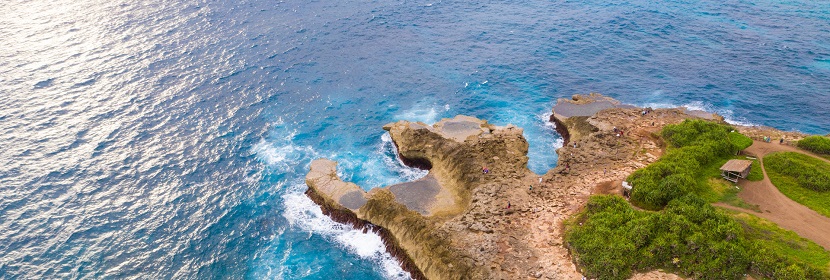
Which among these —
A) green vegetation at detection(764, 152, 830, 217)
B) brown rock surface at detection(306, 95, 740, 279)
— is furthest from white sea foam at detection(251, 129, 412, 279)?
green vegetation at detection(764, 152, 830, 217)

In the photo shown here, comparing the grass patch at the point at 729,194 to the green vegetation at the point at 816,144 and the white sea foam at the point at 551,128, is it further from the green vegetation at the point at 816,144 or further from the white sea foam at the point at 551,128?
the white sea foam at the point at 551,128

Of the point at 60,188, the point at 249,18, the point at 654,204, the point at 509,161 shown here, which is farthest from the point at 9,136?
the point at 654,204

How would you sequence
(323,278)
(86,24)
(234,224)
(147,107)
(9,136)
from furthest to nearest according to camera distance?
(86,24), (147,107), (9,136), (234,224), (323,278)

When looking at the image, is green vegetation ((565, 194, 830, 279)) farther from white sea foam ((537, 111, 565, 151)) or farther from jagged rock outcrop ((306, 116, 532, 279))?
white sea foam ((537, 111, 565, 151))

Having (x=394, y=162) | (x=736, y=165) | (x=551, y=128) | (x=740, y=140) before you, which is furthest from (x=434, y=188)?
(x=740, y=140)

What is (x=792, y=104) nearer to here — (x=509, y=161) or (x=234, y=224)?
(x=509, y=161)

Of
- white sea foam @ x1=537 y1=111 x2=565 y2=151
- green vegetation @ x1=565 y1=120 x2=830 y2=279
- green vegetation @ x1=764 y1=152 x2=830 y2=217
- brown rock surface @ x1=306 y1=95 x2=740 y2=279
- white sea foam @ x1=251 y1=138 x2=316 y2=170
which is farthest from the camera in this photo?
white sea foam @ x1=537 y1=111 x2=565 y2=151
